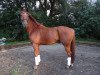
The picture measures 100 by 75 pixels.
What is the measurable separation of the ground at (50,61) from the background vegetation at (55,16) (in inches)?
67.9

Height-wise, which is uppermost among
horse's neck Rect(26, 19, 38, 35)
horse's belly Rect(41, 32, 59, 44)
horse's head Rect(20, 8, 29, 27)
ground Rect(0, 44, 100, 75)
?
horse's head Rect(20, 8, 29, 27)

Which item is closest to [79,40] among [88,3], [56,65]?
[88,3]

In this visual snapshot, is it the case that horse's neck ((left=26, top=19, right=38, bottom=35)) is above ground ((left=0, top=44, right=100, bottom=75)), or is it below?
above

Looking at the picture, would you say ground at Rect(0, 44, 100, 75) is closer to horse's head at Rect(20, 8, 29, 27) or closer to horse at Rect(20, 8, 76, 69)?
horse at Rect(20, 8, 76, 69)

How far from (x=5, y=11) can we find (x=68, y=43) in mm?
6805

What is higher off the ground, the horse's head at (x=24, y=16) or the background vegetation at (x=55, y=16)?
the horse's head at (x=24, y=16)

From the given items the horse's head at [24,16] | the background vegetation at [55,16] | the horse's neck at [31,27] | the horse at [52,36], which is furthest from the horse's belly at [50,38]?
the background vegetation at [55,16]

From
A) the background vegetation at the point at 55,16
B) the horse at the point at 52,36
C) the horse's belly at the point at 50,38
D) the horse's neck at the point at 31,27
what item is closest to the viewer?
the horse at the point at 52,36

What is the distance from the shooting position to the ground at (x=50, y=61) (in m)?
8.70

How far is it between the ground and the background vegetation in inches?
67.9

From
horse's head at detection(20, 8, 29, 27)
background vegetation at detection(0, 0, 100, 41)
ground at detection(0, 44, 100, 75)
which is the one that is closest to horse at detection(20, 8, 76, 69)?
horse's head at detection(20, 8, 29, 27)

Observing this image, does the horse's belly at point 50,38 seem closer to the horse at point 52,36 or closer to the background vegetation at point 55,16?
the horse at point 52,36

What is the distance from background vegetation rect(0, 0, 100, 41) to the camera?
45.9 ft

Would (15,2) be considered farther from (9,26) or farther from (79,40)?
(79,40)
